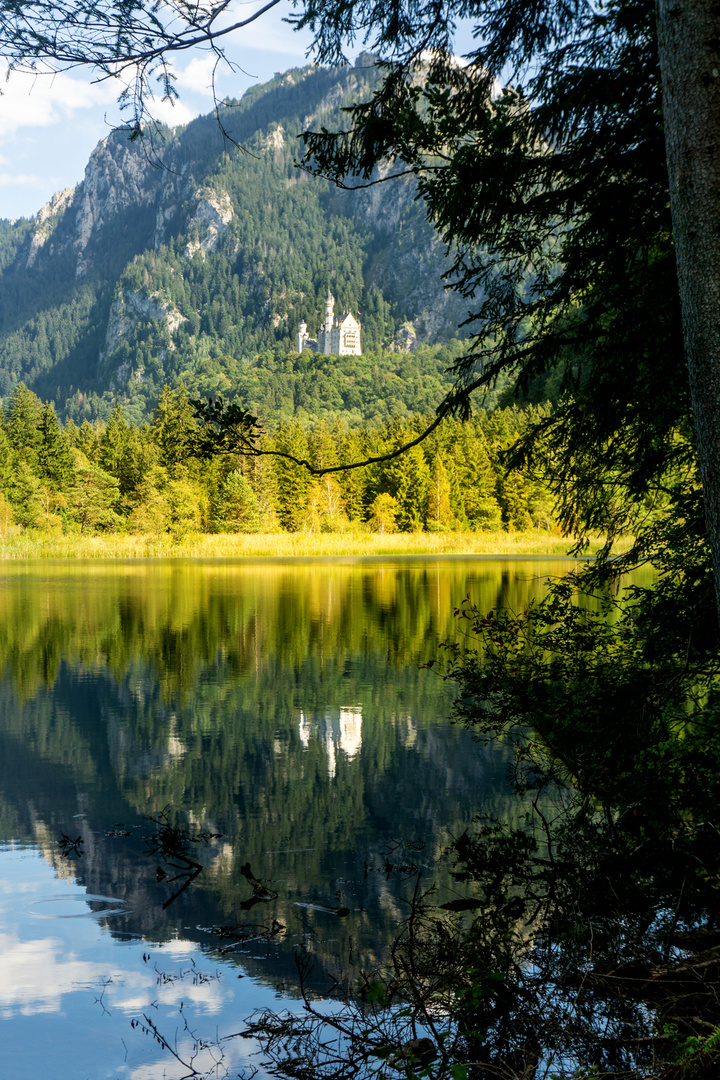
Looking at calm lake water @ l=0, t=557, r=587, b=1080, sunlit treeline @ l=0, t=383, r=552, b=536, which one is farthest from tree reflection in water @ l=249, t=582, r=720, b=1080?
sunlit treeline @ l=0, t=383, r=552, b=536

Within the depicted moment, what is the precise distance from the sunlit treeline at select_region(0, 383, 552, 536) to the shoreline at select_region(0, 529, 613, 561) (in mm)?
2265

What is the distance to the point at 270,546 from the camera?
48156 millimetres

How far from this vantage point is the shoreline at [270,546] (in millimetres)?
44781

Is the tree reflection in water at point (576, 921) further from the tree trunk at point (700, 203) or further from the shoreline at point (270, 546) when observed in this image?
the shoreline at point (270, 546)

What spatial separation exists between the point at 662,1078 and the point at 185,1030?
2103mm

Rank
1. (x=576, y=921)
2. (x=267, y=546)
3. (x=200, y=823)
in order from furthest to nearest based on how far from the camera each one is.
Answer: (x=267, y=546), (x=200, y=823), (x=576, y=921)

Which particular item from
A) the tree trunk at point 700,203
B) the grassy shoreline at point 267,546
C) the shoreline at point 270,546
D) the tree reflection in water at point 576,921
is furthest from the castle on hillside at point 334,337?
the tree trunk at point 700,203

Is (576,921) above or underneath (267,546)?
underneath

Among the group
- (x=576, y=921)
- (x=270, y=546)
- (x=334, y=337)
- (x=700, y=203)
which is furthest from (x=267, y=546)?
(x=334, y=337)

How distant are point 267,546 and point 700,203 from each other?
45.9m

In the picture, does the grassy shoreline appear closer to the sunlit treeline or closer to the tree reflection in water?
the sunlit treeline

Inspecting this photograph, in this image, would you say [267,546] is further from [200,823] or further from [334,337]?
[334,337]

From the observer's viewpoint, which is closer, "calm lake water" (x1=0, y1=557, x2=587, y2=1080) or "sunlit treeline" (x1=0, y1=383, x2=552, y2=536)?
"calm lake water" (x1=0, y1=557, x2=587, y2=1080)

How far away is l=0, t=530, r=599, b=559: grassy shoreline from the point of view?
44906 mm
